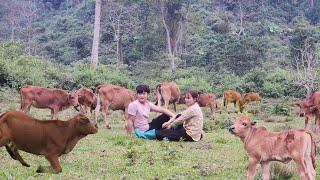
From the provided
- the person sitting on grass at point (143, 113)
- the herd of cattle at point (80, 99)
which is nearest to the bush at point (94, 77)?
the herd of cattle at point (80, 99)

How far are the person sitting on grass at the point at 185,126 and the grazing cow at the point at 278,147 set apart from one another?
397 cm

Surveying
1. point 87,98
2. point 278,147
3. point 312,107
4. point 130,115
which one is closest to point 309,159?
point 278,147

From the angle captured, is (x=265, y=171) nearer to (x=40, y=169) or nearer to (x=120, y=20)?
(x=40, y=169)

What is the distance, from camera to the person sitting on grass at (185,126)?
11.9 metres

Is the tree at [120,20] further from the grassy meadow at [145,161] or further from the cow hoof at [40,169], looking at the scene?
the cow hoof at [40,169]

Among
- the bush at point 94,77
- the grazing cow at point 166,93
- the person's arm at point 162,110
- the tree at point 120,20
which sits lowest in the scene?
the bush at point 94,77

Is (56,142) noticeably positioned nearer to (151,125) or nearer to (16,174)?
(16,174)

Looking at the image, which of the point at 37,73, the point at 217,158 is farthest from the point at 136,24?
the point at 217,158

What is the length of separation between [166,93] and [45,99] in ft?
18.2

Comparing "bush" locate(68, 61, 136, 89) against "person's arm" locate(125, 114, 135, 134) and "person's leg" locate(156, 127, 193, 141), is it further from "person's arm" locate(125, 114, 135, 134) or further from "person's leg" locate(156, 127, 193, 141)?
"person's leg" locate(156, 127, 193, 141)

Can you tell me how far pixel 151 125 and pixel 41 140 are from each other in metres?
5.41

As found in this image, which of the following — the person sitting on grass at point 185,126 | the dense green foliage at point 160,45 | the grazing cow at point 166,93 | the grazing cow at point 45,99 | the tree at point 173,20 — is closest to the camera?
the person sitting on grass at point 185,126

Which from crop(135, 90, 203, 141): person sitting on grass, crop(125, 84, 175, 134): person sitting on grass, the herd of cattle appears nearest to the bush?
the herd of cattle

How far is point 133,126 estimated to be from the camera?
1325cm
